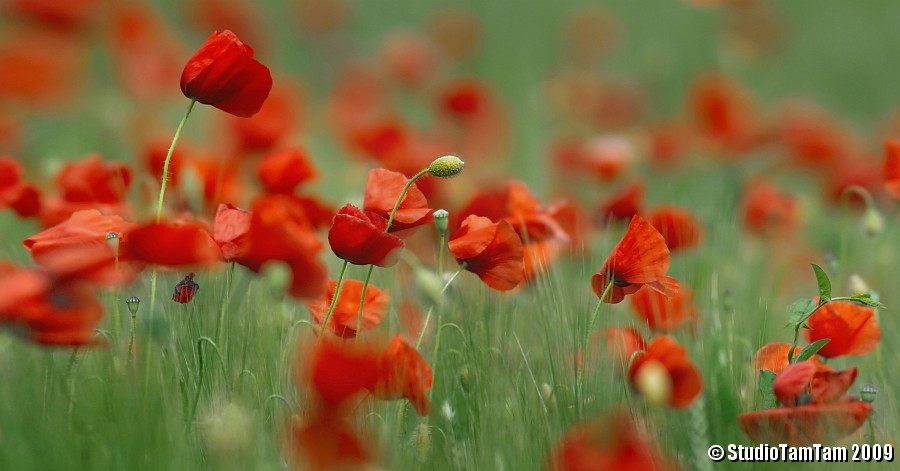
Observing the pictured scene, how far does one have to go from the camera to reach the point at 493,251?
1.02 metres

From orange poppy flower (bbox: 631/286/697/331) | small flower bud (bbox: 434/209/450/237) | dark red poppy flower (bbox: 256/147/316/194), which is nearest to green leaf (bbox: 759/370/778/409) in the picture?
orange poppy flower (bbox: 631/286/697/331)

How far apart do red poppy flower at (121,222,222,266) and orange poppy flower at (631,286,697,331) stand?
0.51 m

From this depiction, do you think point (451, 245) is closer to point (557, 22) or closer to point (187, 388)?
point (187, 388)

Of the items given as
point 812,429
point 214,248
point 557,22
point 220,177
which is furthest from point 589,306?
point 557,22

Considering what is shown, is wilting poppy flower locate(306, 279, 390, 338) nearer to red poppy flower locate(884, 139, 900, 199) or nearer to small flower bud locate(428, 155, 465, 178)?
small flower bud locate(428, 155, 465, 178)

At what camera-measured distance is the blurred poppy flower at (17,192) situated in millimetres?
1238

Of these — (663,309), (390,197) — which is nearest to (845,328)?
(663,309)

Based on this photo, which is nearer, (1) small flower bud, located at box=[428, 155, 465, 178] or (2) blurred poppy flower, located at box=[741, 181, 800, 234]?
(1) small flower bud, located at box=[428, 155, 465, 178]

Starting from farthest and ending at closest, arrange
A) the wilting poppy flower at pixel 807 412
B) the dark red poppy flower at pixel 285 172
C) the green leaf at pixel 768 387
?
the dark red poppy flower at pixel 285 172 < the green leaf at pixel 768 387 < the wilting poppy flower at pixel 807 412

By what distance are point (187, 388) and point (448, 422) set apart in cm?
24

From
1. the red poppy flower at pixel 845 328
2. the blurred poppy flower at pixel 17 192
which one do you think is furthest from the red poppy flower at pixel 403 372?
the blurred poppy flower at pixel 17 192

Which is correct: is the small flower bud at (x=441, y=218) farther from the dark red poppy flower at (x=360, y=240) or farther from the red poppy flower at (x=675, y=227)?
the red poppy flower at (x=675, y=227)

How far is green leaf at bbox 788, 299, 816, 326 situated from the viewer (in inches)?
39.5

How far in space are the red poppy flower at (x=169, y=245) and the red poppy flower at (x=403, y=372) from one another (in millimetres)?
171
